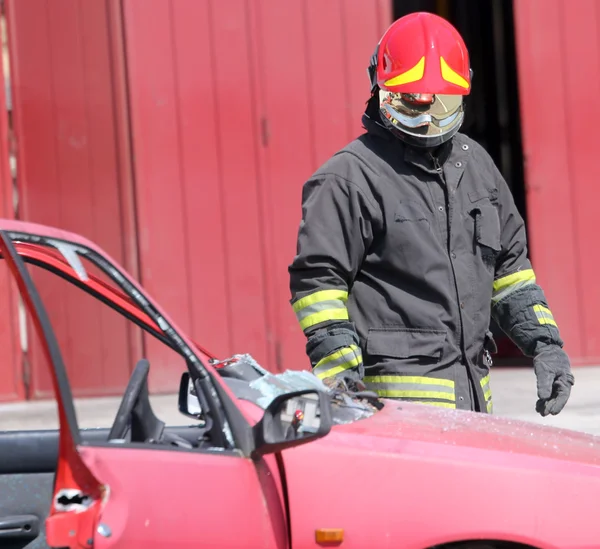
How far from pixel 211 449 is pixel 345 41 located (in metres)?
5.48

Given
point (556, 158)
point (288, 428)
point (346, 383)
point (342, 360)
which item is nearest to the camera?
point (288, 428)

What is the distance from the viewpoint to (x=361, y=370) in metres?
3.21

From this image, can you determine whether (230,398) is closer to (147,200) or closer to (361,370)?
(361,370)

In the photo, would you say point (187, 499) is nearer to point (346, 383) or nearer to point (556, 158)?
point (346, 383)

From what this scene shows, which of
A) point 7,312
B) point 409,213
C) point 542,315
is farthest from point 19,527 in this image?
point 7,312

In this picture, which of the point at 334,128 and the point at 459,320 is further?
the point at 334,128

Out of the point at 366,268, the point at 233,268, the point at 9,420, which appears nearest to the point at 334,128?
the point at 233,268

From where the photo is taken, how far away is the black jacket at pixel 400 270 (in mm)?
3293

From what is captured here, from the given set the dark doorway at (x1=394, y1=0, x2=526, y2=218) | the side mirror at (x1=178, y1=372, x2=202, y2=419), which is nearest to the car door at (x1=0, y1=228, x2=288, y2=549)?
the side mirror at (x1=178, y1=372, x2=202, y2=419)

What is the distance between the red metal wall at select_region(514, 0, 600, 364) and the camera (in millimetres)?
7691

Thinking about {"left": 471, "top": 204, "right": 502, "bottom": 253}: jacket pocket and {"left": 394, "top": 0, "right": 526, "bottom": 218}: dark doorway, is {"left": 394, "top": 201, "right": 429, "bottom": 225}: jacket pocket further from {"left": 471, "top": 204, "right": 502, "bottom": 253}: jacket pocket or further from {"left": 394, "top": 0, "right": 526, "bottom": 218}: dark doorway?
{"left": 394, "top": 0, "right": 526, "bottom": 218}: dark doorway

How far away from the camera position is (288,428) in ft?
8.53

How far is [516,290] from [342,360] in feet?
2.43

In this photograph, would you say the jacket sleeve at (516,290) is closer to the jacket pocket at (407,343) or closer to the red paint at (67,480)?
the jacket pocket at (407,343)
